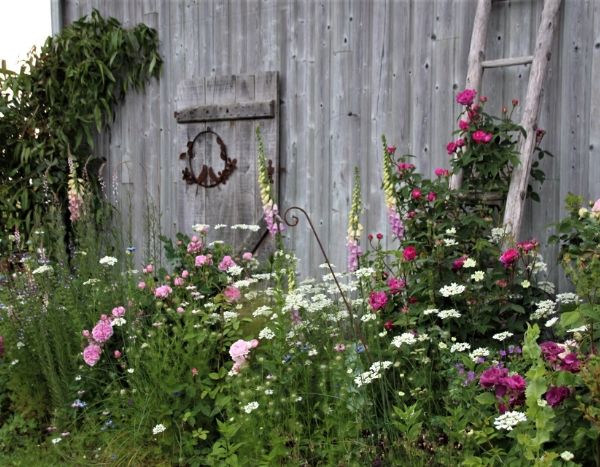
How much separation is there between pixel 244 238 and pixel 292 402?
2.72 metres

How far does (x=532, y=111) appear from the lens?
3654mm

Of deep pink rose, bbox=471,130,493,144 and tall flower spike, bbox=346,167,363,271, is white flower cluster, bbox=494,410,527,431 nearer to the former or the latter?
tall flower spike, bbox=346,167,363,271

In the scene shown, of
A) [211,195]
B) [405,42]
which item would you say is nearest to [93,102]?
[211,195]

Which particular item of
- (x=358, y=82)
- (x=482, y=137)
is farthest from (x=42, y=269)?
(x=482, y=137)

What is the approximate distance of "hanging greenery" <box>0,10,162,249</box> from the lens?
231 inches

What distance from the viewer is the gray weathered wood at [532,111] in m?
3.64

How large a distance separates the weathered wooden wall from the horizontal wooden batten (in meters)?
0.13

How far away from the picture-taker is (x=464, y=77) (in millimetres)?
4133

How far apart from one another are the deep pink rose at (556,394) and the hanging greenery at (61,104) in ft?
15.2

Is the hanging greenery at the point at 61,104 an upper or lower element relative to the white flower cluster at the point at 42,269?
upper

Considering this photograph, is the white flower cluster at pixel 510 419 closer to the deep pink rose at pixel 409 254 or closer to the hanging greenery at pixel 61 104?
the deep pink rose at pixel 409 254

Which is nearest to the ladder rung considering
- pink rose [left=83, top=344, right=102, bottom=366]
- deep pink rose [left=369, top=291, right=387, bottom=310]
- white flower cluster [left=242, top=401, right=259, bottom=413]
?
deep pink rose [left=369, top=291, right=387, bottom=310]

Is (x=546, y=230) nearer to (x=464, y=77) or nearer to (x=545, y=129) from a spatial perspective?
(x=545, y=129)

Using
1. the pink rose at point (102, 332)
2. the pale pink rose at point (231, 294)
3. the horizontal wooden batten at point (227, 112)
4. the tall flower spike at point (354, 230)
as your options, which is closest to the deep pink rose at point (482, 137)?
the tall flower spike at point (354, 230)
